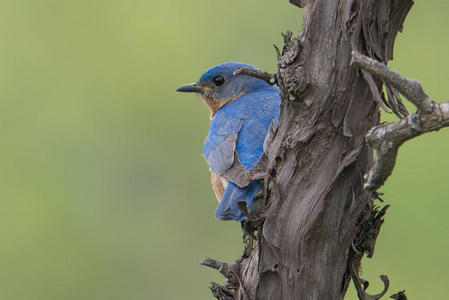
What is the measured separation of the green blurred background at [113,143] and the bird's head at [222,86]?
65.8 inches

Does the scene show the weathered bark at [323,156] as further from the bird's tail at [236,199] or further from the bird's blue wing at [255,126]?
the bird's blue wing at [255,126]

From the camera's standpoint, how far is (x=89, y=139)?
8125mm

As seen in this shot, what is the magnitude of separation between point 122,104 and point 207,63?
1046mm

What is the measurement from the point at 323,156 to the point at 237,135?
6.22 ft

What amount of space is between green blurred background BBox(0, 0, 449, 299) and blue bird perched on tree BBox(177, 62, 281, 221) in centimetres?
172

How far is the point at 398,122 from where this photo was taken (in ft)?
8.07

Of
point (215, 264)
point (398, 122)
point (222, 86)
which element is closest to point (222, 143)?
point (222, 86)

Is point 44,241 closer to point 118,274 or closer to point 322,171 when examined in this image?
point 118,274

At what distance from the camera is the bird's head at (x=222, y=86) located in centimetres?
580

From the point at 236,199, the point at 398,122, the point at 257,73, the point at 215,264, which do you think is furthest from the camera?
the point at 236,199

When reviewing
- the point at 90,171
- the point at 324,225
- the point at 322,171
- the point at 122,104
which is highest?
the point at 122,104

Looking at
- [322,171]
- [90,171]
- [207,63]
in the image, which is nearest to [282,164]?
[322,171]

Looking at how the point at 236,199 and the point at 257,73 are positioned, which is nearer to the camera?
the point at 257,73

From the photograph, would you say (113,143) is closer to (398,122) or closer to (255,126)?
(255,126)
